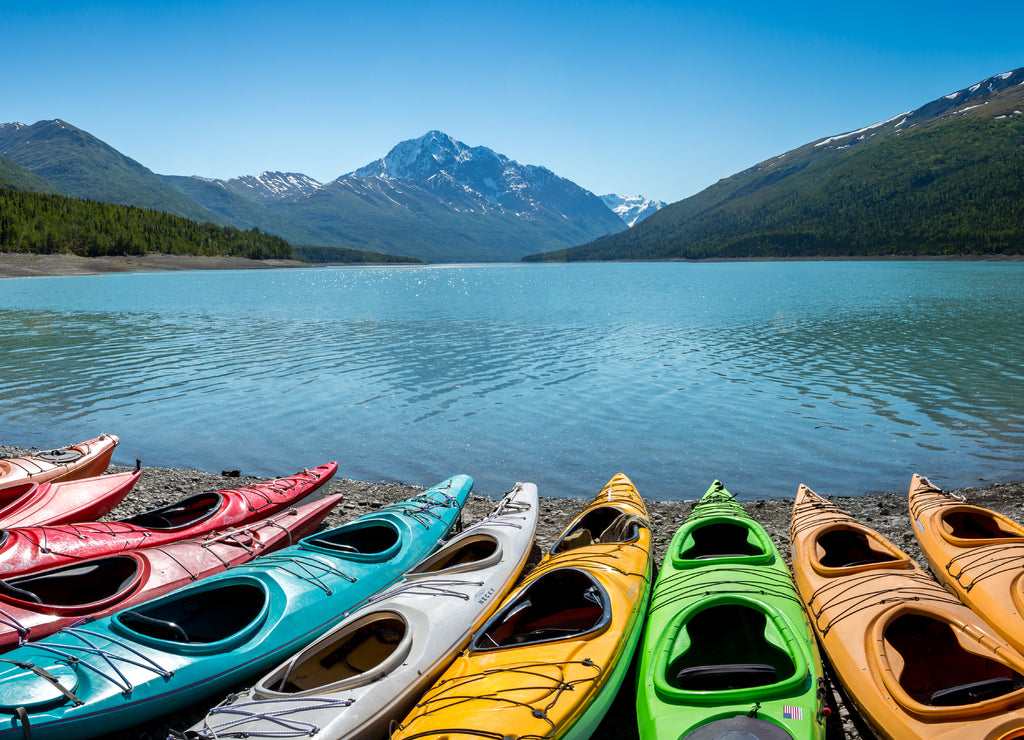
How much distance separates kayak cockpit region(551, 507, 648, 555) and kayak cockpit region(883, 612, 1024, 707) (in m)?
2.99

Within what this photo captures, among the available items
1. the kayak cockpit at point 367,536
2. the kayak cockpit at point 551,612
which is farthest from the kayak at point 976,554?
the kayak cockpit at point 367,536

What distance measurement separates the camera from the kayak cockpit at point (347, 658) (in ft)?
15.6

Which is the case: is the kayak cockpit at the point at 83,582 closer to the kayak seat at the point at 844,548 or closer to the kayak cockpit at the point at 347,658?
the kayak cockpit at the point at 347,658

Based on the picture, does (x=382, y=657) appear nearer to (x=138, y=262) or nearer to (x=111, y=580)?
(x=111, y=580)

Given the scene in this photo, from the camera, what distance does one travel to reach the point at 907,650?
18.8 ft

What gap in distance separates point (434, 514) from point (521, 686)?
14.6ft

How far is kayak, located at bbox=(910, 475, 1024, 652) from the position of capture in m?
6.23

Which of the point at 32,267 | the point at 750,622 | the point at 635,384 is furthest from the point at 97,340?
the point at 32,267

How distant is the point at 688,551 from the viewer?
8.15 metres

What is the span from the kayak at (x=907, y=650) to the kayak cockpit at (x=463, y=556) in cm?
366

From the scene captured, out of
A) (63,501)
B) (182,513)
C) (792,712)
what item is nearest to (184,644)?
(182,513)

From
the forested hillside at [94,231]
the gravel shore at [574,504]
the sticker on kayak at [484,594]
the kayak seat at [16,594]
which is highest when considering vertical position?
the forested hillside at [94,231]

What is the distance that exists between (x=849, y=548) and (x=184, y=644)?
774 centimetres

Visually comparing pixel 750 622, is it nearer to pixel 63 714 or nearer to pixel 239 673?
pixel 239 673
